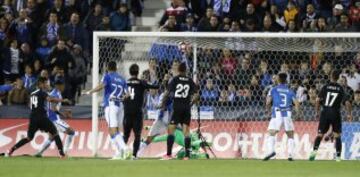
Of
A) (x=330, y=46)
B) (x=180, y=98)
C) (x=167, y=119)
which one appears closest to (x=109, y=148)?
(x=167, y=119)

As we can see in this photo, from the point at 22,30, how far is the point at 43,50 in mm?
744

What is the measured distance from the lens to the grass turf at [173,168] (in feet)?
57.4

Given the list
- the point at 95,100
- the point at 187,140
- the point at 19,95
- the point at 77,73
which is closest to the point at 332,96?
the point at 187,140

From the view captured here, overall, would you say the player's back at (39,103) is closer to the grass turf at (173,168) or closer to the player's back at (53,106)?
the player's back at (53,106)

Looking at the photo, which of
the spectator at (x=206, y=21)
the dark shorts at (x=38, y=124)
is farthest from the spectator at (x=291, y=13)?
the dark shorts at (x=38, y=124)

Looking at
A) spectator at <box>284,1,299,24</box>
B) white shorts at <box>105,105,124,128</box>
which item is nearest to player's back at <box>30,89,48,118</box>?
white shorts at <box>105,105,124,128</box>

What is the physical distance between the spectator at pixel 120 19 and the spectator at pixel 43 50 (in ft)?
5.68

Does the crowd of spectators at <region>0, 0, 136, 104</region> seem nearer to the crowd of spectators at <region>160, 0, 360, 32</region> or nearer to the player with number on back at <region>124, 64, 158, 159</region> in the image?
the crowd of spectators at <region>160, 0, 360, 32</region>

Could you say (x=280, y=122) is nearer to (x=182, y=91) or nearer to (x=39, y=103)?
(x=182, y=91)

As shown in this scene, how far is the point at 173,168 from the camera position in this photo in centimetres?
1905

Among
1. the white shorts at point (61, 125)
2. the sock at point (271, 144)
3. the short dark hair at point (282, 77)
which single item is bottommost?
the sock at point (271, 144)

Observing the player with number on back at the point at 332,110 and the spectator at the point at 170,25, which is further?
the spectator at the point at 170,25

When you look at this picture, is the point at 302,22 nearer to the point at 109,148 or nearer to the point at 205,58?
the point at 205,58

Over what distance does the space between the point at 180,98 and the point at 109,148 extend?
3905mm
